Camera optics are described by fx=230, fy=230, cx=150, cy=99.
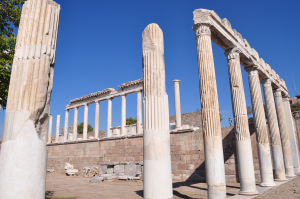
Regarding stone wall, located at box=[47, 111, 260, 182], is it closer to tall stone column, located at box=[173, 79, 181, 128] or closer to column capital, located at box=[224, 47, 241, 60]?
tall stone column, located at box=[173, 79, 181, 128]

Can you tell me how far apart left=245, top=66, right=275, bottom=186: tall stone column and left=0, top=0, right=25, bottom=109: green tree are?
1195 centimetres

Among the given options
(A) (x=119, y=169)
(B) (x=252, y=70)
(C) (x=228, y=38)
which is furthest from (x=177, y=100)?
(C) (x=228, y=38)

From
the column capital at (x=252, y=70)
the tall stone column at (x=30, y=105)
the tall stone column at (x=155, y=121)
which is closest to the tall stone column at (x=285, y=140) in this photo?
the column capital at (x=252, y=70)

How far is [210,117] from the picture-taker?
8.74 metres

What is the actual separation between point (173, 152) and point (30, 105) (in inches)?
596

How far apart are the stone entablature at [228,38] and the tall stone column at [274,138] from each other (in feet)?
3.42

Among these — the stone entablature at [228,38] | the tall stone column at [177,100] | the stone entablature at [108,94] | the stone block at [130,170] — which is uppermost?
the stone entablature at [108,94]

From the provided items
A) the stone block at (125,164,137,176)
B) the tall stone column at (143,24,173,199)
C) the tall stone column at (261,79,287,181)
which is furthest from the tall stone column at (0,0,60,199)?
the stone block at (125,164,137,176)

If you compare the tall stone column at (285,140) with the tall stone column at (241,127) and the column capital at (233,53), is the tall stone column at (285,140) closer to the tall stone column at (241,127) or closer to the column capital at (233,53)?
the tall stone column at (241,127)

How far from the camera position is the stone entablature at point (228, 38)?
10.2m

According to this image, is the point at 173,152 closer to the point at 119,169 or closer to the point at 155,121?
the point at 119,169

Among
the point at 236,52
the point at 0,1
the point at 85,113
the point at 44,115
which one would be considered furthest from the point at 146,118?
the point at 85,113

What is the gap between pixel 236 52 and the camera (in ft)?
39.3

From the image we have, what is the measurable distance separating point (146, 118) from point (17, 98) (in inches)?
129
